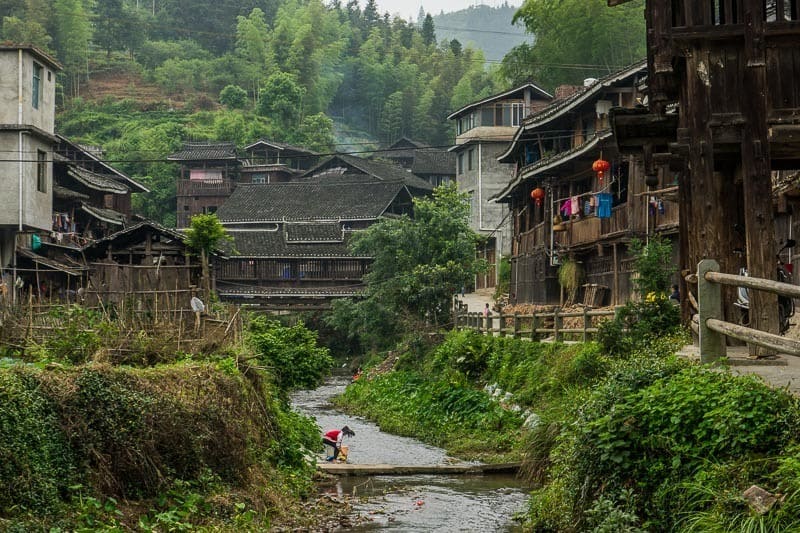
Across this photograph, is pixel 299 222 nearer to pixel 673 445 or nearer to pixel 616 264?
pixel 616 264

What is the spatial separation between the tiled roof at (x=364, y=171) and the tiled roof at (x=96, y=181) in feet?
55.5

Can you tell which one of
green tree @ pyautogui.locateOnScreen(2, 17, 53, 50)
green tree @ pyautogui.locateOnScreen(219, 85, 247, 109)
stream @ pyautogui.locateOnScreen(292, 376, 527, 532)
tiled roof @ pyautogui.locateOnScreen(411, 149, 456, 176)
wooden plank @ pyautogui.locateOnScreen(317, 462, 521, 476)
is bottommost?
stream @ pyautogui.locateOnScreen(292, 376, 527, 532)

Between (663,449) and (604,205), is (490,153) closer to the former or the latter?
(604,205)

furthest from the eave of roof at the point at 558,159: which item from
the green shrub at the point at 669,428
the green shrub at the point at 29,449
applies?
the green shrub at the point at 29,449

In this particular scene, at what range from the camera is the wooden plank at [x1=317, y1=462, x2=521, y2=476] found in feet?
64.2

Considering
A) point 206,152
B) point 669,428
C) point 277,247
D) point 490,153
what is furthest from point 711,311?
point 206,152

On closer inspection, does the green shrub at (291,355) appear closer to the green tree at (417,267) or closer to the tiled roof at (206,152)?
the green tree at (417,267)

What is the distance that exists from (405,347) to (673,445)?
104ft

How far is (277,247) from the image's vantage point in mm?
56844

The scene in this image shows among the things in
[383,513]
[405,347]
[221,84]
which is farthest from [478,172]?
[221,84]

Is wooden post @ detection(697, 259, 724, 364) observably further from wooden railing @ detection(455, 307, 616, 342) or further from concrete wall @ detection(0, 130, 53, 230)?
concrete wall @ detection(0, 130, 53, 230)

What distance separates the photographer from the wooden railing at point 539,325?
22656 mm

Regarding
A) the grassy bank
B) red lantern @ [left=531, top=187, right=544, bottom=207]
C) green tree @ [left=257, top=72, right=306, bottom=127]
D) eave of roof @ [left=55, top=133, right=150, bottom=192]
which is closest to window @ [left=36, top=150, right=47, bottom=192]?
eave of roof @ [left=55, top=133, right=150, bottom=192]

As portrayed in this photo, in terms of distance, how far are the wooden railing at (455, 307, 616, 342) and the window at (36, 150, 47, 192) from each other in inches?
675
